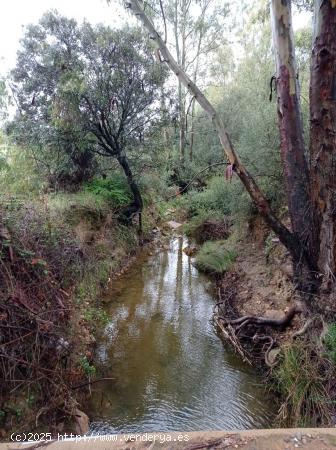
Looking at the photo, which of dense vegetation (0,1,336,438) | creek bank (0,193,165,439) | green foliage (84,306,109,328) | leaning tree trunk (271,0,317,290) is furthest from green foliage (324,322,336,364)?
green foliage (84,306,109,328)

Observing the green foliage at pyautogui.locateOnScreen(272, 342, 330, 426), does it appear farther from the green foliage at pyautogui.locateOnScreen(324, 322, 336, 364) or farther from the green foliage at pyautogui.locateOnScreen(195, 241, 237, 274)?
the green foliage at pyautogui.locateOnScreen(195, 241, 237, 274)

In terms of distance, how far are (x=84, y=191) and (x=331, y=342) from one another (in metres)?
7.03

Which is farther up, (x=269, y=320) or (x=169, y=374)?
(x=269, y=320)

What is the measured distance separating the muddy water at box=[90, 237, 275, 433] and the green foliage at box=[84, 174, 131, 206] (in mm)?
3024

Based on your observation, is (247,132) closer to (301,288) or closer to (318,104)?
(318,104)

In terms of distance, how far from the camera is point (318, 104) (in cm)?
378

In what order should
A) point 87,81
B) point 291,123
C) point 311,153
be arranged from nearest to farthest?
point 311,153, point 291,123, point 87,81

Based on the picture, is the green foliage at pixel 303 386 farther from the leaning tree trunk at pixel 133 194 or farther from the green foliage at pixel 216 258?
the leaning tree trunk at pixel 133 194

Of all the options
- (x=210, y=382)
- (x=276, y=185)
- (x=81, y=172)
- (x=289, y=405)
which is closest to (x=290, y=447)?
(x=289, y=405)

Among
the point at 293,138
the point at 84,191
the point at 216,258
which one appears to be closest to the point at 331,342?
the point at 293,138

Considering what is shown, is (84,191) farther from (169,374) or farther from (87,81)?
(169,374)

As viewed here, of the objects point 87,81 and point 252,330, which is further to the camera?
point 87,81

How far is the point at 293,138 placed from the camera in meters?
4.05

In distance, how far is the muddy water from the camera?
3.58 m
